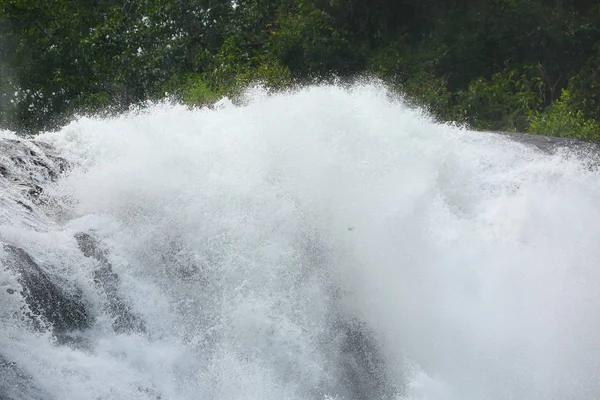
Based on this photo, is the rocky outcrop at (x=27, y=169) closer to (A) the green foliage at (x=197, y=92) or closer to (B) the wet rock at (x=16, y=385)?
(B) the wet rock at (x=16, y=385)

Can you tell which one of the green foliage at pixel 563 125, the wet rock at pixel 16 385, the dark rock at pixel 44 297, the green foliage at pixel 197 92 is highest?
the green foliage at pixel 563 125

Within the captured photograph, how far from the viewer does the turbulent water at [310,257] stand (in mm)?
9391

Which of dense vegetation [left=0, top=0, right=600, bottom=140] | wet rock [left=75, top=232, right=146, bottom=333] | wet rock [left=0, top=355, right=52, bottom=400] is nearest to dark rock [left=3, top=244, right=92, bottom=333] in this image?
wet rock [left=75, top=232, right=146, bottom=333]

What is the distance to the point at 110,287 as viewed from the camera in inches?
374

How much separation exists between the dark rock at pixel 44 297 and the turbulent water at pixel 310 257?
59 millimetres

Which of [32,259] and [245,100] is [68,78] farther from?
[32,259]

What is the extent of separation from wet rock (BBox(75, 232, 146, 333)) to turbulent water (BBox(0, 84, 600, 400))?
2 centimetres

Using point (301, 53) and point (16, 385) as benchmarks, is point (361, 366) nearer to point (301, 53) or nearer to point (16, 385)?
point (16, 385)

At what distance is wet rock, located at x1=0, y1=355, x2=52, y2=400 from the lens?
791cm

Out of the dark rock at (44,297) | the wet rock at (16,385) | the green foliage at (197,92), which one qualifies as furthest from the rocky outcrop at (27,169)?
the green foliage at (197,92)

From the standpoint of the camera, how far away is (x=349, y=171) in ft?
38.3

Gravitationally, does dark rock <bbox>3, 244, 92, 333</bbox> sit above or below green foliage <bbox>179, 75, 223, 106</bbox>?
above

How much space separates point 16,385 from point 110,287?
1678 millimetres

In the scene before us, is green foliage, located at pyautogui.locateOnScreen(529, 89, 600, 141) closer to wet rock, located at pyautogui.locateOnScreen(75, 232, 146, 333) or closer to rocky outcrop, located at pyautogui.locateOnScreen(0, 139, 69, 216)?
rocky outcrop, located at pyautogui.locateOnScreen(0, 139, 69, 216)
